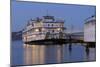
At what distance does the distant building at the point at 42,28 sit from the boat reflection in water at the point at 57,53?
134 millimetres

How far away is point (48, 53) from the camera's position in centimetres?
340

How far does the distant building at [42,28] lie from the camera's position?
10.8 ft

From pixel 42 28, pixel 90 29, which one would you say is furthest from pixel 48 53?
pixel 90 29

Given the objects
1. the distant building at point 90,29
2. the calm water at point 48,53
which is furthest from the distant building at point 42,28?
the distant building at point 90,29

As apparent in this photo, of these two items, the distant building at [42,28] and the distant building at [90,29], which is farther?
the distant building at [90,29]

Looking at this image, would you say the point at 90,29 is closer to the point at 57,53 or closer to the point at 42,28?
the point at 57,53

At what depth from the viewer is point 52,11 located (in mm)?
3426

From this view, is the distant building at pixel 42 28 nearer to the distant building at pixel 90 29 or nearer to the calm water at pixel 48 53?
the calm water at pixel 48 53

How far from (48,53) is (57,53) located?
141 mm

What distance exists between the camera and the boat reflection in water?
3310 mm

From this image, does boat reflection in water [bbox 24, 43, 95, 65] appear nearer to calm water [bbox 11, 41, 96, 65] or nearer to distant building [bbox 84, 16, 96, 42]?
calm water [bbox 11, 41, 96, 65]

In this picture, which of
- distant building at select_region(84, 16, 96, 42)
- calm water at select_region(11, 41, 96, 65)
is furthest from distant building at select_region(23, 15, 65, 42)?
distant building at select_region(84, 16, 96, 42)

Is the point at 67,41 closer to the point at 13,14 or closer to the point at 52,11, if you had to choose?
the point at 52,11

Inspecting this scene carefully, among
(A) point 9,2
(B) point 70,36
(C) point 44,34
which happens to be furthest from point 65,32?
(A) point 9,2
